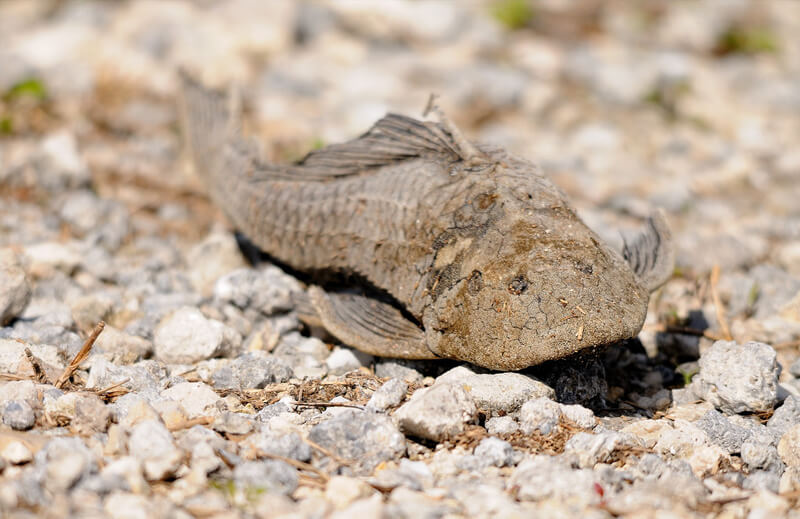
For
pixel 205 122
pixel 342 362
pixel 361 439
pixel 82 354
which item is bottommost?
pixel 342 362

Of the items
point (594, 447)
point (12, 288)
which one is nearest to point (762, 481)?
point (594, 447)

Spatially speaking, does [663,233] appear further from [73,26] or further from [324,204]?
[73,26]

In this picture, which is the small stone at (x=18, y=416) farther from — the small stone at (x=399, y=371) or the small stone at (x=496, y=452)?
the small stone at (x=496, y=452)

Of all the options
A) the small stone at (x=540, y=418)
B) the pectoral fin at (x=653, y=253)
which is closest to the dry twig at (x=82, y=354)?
the small stone at (x=540, y=418)

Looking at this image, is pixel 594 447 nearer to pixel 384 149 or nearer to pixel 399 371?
pixel 399 371

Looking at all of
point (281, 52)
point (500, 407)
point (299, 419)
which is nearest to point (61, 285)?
point (299, 419)

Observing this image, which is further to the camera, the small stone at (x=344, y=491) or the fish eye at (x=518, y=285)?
the fish eye at (x=518, y=285)
